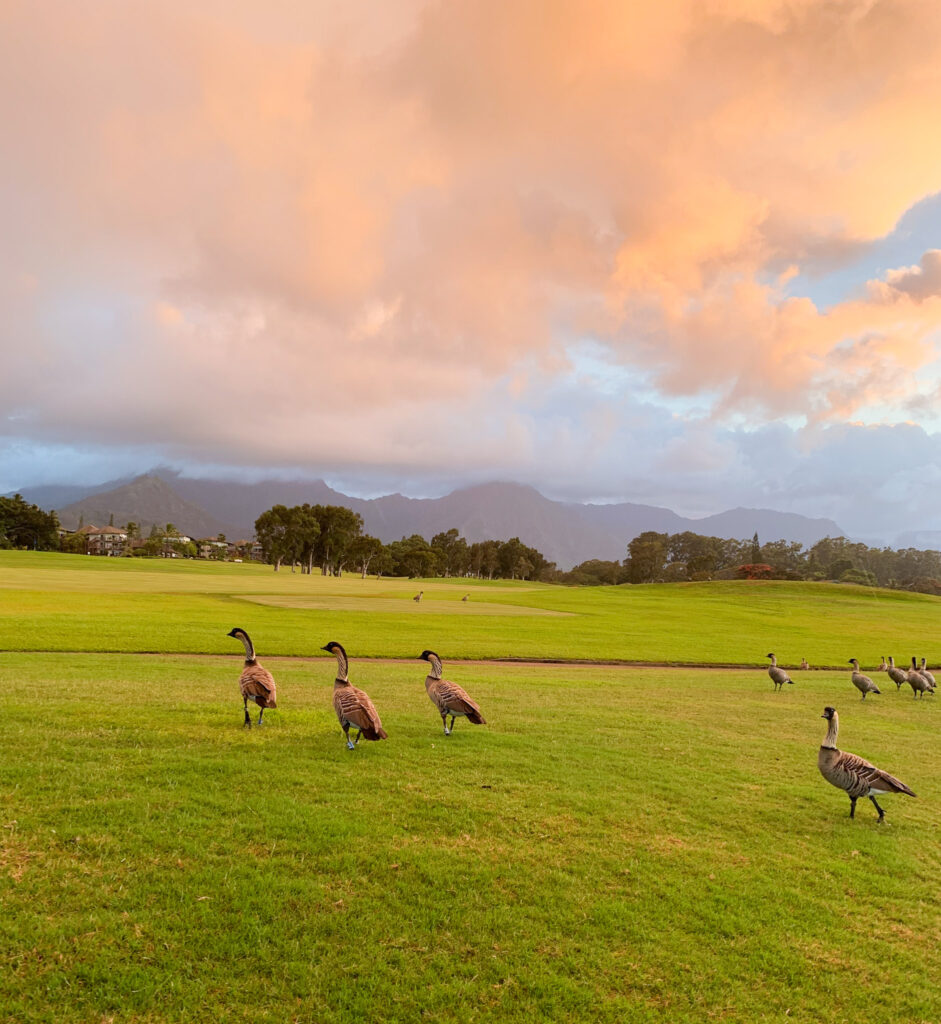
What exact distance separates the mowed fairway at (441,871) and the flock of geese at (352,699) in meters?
0.61

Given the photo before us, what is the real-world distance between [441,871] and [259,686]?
21.2ft

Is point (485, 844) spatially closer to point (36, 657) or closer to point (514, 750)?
point (514, 750)

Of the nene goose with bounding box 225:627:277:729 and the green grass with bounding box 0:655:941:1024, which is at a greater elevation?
the nene goose with bounding box 225:627:277:729

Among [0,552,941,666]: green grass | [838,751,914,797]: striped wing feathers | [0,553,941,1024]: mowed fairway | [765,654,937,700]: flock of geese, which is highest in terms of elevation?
[838,751,914,797]: striped wing feathers

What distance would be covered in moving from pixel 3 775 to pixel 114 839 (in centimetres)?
314

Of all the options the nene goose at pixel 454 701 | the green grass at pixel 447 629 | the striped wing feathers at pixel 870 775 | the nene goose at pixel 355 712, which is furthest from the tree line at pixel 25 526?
the striped wing feathers at pixel 870 775

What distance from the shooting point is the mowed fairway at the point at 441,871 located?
5738 mm

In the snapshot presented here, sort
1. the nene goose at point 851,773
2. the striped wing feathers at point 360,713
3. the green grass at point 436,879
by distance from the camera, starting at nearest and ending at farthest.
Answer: the green grass at point 436,879, the nene goose at point 851,773, the striped wing feathers at point 360,713

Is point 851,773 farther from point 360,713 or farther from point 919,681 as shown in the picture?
point 919,681

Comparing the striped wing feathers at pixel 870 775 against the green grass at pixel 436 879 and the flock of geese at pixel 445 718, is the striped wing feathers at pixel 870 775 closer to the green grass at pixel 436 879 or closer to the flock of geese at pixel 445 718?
the flock of geese at pixel 445 718

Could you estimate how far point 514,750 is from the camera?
506 inches

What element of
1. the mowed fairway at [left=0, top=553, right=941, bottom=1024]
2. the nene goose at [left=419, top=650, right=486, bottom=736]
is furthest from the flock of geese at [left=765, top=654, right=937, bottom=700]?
the nene goose at [left=419, top=650, right=486, bottom=736]

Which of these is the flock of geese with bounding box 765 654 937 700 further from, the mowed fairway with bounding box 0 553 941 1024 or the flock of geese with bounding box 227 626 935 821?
the flock of geese with bounding box 227 626 935 821

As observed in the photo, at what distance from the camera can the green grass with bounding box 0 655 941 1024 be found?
18.7 ft
